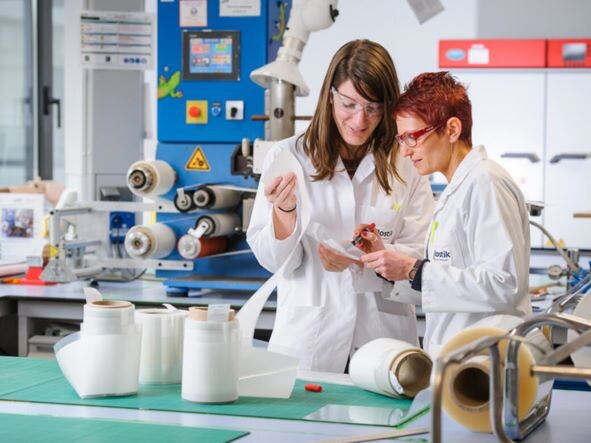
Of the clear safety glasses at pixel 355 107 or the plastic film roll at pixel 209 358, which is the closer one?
the plastic film roll at pixel 209 358

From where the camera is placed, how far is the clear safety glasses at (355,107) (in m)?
2.48

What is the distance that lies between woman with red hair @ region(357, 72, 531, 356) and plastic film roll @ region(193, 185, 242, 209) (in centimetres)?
151

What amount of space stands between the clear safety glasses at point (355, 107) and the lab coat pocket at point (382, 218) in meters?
0.28

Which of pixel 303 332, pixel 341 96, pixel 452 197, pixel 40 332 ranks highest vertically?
pixel 341 96

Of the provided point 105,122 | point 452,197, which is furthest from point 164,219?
point 452,197

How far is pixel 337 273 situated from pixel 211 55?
1.66 meters

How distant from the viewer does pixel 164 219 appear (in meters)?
3.95

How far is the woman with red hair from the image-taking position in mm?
1961

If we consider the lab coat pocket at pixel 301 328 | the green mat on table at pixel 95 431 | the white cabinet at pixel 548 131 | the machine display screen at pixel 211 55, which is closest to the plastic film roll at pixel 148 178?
the machine display screen at pixel 211 55

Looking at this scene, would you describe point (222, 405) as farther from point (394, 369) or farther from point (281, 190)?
point (281, 190)

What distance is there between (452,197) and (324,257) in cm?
51

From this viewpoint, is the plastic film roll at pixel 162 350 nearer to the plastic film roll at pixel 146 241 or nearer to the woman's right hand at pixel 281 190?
the woman's right hand at pixel 281 190

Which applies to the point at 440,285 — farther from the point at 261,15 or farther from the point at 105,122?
the point at 105,122

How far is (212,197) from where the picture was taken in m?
3.66
